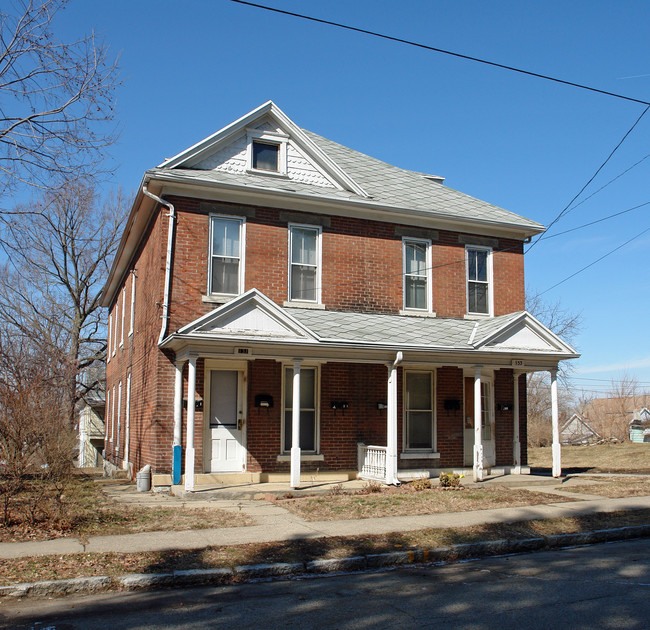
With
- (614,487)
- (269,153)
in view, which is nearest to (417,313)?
(269,153)

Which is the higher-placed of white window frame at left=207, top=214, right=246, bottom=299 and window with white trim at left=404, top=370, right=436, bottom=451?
white window frame at left=207, top=214, right=246, bottom=299

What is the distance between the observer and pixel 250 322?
13641 millimetres

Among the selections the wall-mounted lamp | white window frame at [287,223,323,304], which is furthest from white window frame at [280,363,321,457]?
white window frame at [287,223,323,304]

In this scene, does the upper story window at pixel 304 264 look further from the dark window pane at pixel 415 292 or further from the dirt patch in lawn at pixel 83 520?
the dirt patch in lawn at pixel 83 520

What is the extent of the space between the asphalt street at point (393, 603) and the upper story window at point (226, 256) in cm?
863

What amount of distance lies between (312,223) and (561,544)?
9.20 meters

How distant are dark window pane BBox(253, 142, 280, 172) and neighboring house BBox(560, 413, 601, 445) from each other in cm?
2881

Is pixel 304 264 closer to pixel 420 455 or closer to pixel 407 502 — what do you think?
pixel 420 455

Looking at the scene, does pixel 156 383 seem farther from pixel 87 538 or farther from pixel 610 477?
pixel 610 477

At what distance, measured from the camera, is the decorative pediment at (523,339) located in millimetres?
15547

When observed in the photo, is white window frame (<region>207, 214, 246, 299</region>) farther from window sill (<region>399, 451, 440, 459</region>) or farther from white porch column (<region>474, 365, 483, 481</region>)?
white porch column (<region>474, 365, 483, 481</region>)

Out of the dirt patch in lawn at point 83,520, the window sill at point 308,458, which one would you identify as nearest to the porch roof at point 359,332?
the window sill at point 308,458

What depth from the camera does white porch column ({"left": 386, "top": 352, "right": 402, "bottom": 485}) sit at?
577 inches

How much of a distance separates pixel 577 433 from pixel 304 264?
33.1 metres
